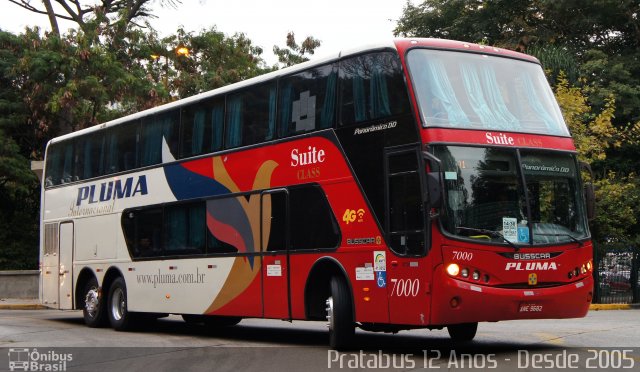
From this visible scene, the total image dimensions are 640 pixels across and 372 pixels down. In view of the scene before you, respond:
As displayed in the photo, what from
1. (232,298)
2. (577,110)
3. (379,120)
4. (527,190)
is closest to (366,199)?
(379,120)

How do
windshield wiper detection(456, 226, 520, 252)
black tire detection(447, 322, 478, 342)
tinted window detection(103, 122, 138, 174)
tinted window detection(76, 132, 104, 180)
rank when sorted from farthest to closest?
1. tinted window detection(76, 132, 104, 180)
2. tinted window detection(103, 122, 138, 174)
3. black tire detection(447, 322, 478, 342)
4. windshield wiper detection(456, 226, 520, 252)

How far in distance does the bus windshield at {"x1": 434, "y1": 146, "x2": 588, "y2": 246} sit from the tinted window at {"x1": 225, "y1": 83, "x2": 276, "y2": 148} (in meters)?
4.01

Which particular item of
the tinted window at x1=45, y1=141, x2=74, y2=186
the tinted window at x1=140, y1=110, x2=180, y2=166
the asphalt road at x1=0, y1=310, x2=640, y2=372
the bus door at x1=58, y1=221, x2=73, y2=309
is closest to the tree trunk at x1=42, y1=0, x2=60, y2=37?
the tinted window at x1=45, y1=141, x2=74, y2=186

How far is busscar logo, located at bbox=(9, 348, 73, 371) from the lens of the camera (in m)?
11.9

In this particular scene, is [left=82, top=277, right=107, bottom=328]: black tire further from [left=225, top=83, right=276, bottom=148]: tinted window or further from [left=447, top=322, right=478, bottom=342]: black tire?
[left=447, top=322, right=478, bottom=342]: black tire

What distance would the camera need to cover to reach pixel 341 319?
12.6m

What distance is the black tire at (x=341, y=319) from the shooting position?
41.4 feet

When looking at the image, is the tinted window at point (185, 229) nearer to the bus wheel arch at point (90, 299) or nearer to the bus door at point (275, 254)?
the bus door at point (275, 254)

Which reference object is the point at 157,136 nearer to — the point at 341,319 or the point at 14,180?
the point at 341,319

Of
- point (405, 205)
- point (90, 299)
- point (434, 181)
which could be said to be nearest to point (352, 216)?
point (405, 205)

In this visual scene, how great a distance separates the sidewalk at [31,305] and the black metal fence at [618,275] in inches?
24.5

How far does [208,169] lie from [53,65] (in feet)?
57.2

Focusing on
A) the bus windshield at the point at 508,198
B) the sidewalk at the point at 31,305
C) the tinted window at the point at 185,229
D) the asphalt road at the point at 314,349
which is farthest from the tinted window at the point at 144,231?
the sidewalk at the point at 31,305

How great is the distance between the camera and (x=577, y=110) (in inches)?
1121
